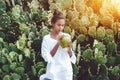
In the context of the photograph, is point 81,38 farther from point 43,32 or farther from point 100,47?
point 43,32

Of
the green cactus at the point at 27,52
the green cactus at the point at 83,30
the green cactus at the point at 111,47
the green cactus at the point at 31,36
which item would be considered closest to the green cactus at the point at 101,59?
the green cactus at the point at 111,47

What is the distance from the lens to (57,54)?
7547 mm

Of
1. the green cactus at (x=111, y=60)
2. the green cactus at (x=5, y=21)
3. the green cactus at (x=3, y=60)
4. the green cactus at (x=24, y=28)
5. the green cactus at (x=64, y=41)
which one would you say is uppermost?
the green cactus at (x=5, y=21)

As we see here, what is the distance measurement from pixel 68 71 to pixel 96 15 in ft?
7.43

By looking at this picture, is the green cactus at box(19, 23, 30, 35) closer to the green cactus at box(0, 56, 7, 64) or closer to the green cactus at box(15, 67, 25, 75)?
the green cactus at box(0, 56, 7, 64)

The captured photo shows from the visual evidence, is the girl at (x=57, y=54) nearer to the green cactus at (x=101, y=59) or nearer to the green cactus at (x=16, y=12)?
the green cactus at (x=101, y=59)

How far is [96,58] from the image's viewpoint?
350 inches

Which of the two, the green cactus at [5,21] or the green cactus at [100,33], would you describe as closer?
the green cactus at [100,33]

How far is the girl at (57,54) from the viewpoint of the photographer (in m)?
7.46

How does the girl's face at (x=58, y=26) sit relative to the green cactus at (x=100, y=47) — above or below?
below

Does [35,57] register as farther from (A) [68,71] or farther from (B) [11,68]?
(A) [68,71]

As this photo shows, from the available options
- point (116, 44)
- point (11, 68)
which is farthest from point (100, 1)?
point (11, 68)

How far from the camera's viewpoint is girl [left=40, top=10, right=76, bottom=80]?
24.5 ft

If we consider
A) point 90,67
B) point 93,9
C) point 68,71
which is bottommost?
point 68,71
